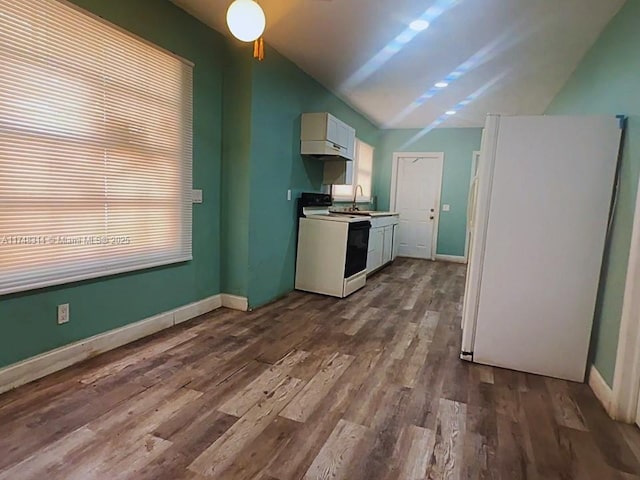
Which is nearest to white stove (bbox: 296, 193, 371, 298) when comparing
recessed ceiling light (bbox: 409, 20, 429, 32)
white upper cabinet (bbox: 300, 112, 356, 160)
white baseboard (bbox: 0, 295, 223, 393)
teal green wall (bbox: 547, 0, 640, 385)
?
white upper cabinet (bbox: 300, 112, 356, 160)

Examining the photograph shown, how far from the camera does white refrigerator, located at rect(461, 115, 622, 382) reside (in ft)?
7.91

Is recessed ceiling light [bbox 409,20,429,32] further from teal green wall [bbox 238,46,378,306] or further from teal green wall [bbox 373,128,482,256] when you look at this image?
teal green wall [bbox 373,128,482,256]

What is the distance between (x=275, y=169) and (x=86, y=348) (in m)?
2.35

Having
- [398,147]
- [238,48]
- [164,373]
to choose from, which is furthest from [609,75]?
[398,147]

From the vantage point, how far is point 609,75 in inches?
→ 108

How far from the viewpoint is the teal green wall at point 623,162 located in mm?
2211

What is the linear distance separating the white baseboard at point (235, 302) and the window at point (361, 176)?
104 inches

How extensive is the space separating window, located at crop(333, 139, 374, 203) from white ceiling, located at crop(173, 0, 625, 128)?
145 cm

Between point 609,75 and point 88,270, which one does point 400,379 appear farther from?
point 609,75

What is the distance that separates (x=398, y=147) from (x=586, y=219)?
17.8 feet

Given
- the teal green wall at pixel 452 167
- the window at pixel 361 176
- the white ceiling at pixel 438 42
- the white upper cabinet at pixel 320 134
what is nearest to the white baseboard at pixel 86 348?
the white upper cabinet at pixel 320 134

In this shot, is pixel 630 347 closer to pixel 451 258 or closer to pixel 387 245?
pixel 387 245

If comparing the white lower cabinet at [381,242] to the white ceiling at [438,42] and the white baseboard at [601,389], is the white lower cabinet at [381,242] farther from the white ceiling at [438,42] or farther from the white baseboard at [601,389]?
the white baseboard at [601,389]

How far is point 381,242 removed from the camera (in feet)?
19.1
